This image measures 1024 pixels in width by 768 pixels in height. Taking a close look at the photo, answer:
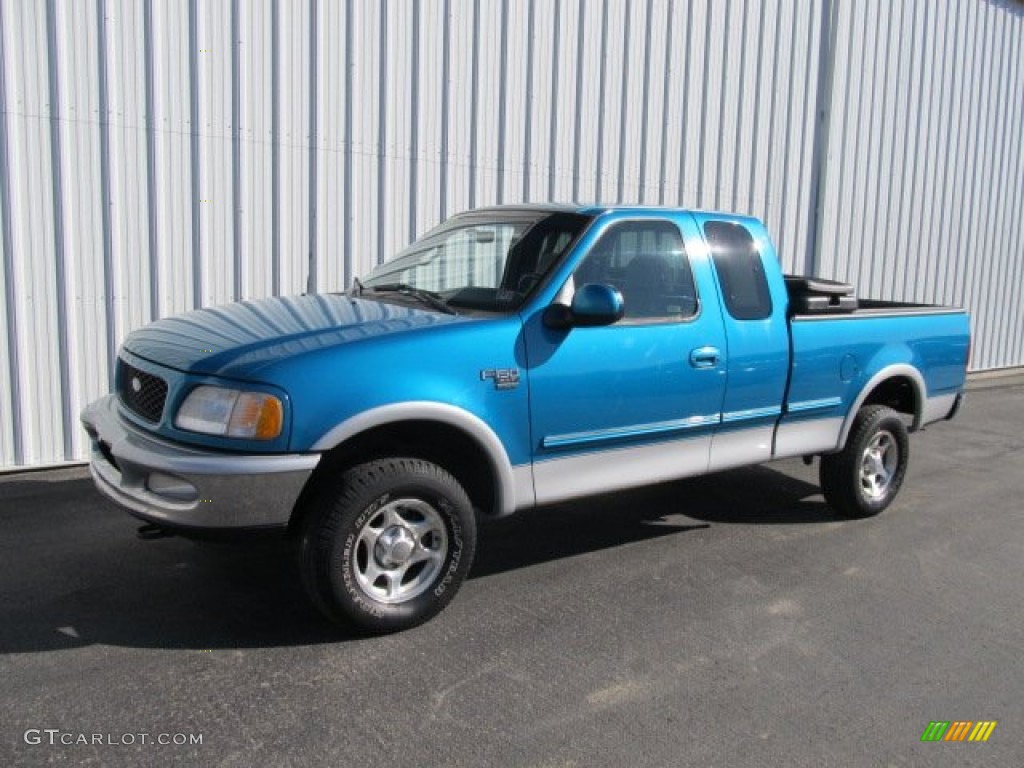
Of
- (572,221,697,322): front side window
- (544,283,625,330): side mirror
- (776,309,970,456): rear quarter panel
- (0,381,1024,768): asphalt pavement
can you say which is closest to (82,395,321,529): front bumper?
(0,381,1024,768): asphalt pavement

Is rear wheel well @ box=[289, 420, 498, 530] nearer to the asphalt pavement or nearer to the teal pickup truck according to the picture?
the teal pickup truck

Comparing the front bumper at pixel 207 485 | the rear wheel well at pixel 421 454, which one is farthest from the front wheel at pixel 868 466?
the front bumper at pixel 207 485

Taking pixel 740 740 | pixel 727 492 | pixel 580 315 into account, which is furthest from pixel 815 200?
pixel 740 740

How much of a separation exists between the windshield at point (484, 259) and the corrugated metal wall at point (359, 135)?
226 cm

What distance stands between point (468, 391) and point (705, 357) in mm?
1427

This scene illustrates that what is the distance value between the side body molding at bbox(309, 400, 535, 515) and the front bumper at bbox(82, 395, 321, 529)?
15 cm

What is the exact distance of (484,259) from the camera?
184 inches

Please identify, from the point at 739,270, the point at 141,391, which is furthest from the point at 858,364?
the point at 141,391

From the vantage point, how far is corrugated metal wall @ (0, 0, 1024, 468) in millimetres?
6051

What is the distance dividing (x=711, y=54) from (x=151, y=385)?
7872 millimetres

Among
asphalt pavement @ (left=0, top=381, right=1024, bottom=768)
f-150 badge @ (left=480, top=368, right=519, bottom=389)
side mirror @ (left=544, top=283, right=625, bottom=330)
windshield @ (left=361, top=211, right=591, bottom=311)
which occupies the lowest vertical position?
asphalt pavement @ (left=0, top=381, right=1024, bottom=768)

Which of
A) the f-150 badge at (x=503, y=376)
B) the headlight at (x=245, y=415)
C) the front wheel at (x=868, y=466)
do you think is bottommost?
the front wheel at (x=868, y=466)

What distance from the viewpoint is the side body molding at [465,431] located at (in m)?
3.53

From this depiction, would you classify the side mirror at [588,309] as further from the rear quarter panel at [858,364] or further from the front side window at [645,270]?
the rear quarter panel at [858,364]
